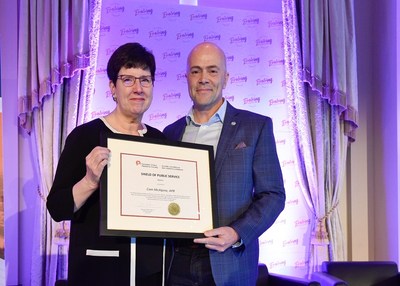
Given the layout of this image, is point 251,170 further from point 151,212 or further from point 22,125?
point 22,125

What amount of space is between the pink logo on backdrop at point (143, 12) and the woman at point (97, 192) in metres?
2.39

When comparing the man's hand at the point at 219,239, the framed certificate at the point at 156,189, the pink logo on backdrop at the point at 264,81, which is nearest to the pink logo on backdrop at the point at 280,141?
the pink logo on backdrop at the point at 264,81

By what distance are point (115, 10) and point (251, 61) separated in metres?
1.41

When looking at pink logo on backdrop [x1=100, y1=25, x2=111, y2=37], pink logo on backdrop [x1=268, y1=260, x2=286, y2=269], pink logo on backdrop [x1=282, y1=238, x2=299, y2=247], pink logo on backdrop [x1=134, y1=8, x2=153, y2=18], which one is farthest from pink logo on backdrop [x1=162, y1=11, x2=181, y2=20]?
pink logo on backdrop [x1=268, y1=260, x2=286, y2=269]

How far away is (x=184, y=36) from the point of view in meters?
4.73

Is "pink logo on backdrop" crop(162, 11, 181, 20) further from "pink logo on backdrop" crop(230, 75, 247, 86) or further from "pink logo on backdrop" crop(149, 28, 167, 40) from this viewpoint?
"pink logo on backdrop" crop(230, 75, 247, 86)

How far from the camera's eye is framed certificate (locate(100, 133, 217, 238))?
210 cm

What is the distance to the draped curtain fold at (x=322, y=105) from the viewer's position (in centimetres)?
476

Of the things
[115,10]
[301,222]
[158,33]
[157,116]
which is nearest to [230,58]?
[158,33]

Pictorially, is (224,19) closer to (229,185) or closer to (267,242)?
(267,242)

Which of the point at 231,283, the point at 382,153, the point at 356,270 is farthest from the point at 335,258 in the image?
the point at 231,283

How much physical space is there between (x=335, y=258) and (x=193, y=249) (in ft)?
9.25

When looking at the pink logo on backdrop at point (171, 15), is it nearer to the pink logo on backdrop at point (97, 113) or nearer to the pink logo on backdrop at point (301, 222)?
the pink logo on backdrop at point (97, 113)

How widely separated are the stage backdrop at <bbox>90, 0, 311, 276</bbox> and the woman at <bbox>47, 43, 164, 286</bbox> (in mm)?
2224
